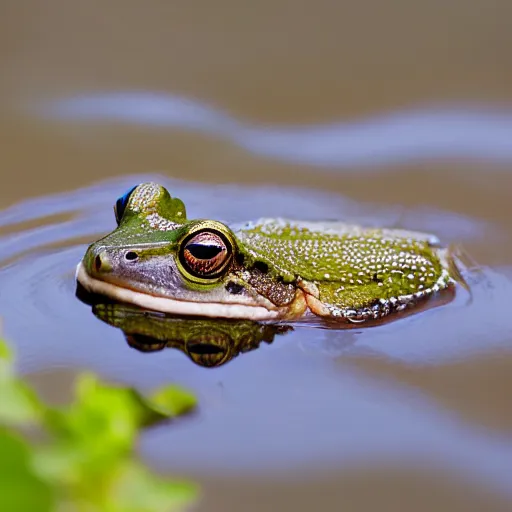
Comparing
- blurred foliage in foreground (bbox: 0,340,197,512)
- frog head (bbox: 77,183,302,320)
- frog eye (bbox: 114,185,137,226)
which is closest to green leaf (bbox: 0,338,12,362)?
blurred foliage in foreground (bbox: 0,340,197,512)

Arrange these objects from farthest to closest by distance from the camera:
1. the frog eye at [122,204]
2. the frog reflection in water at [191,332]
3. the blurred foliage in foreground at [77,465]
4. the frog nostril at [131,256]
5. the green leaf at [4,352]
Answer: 1. the frog eye at [122,204]
2. the frog nostril at [131,256]
3. the frog reflection in water at [191,332]
4. the green leaf at [4,352]
5. the blurred foliage in foreground at [77,465]

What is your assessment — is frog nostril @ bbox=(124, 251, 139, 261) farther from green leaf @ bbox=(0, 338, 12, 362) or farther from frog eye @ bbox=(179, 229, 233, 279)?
green leaf @ bbox=(0, 338, 12, 362)

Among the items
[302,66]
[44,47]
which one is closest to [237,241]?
[302,66]

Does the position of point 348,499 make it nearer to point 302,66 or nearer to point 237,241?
point 237,241

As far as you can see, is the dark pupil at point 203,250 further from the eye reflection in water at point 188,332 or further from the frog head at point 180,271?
the eye reflection in water at point 188,332

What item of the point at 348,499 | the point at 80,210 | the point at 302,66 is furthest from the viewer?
the point at 302,66

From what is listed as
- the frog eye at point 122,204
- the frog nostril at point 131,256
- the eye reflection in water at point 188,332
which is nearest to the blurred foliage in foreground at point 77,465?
the eye reflection in water at point 188,332
